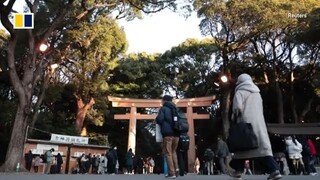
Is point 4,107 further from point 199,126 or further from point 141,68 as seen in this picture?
point 199,126

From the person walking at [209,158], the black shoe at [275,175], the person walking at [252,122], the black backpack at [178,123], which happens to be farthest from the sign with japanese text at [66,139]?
the black shoe at [275,175]

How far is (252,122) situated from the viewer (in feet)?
17.4

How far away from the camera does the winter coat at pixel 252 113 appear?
5188 mm

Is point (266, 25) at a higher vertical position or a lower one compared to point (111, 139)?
higher

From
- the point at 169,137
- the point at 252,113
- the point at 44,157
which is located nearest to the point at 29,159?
the point at 44,157

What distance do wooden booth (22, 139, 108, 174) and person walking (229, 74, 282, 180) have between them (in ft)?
55.6

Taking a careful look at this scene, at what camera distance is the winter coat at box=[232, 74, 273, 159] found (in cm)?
519

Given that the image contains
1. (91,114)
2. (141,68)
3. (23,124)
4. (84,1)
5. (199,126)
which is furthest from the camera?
(199,126)

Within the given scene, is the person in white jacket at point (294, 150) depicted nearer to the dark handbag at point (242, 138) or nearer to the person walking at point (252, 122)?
the person walking at point (252, 122)

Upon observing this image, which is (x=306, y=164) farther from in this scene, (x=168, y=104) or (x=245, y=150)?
(x=245, y=150)

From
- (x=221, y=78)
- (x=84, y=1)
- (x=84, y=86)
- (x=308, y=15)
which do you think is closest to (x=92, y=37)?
(x=84, y=86)

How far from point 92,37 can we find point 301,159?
1504 cm

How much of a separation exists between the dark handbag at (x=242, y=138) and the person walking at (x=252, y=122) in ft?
0.43

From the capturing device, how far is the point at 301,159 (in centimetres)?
1207
